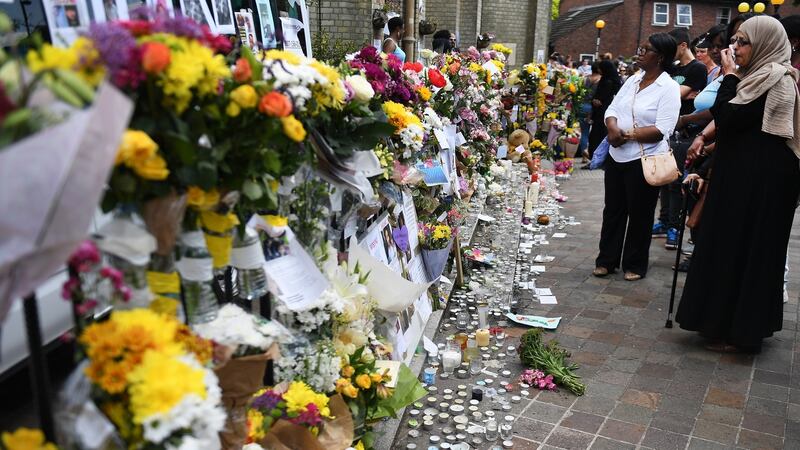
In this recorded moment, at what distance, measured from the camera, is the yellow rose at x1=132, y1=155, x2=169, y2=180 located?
143 centimetres

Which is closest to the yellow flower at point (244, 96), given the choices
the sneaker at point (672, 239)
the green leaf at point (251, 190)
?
the green leaf at point (251, 190)

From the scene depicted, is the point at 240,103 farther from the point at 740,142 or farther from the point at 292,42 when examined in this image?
the point at 740,142

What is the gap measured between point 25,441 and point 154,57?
845 millimetres

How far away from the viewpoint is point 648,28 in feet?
120

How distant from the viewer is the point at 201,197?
64.3 inches

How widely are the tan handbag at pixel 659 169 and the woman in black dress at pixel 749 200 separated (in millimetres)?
969

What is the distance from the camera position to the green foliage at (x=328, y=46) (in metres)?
9.04

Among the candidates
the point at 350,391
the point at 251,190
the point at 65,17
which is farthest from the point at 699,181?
the point at 65,17

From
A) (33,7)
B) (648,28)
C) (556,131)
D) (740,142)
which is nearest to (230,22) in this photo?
(33,7)

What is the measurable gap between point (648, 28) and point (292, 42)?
36.9 m

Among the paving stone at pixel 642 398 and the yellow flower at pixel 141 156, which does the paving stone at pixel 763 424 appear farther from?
the yellow flower at pixel 141 156

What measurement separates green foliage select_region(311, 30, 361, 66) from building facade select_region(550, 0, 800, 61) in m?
28.8

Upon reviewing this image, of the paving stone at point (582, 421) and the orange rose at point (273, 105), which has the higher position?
the orange rose at point (273, 105)

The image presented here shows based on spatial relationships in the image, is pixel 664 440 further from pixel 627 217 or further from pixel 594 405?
pixel 627 217
